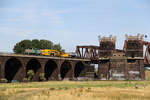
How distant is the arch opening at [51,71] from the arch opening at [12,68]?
1919 centimetres

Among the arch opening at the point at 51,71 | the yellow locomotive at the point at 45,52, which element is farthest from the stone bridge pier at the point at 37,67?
the yellow locomotive at the point at 45,52

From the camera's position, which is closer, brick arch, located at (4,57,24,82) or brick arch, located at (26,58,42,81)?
brick arch, located at (4,57,24,82)

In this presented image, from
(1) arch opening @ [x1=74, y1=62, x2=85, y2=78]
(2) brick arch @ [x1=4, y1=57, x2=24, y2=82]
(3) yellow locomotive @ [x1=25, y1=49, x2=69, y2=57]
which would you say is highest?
(3) yellow locomotive @ [x1=25, y1=49, x2=69, y2=57]

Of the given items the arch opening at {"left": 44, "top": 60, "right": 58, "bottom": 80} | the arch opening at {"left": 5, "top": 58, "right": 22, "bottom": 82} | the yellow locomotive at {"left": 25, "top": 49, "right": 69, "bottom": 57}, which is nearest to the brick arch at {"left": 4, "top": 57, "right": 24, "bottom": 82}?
the arch opening at {"left": 5, "top": 58, "right": 22, "bottom": 82}

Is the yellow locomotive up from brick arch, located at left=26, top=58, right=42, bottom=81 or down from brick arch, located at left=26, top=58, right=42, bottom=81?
up

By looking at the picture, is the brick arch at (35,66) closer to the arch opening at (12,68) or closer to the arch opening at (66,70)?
the arch opening at (12,68)

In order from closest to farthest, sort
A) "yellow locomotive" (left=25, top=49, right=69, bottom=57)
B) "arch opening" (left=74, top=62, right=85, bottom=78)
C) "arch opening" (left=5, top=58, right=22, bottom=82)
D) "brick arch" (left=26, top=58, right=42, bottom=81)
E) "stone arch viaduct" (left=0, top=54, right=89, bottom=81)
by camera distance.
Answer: "stone arch viaduct" (left=0, top=54, right=89, bottom=81) → "arch opening" (left=5, top=58, right=22, bottom=82) → "brick arch" (left=26, top=58, right=42, bottom=81) → "yellow locomotive" (left=25, top=49, right=69, bottom=57) → "arch opening" (left=74, top=62, right=85, bottom=78)

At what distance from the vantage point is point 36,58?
9338 centimetres

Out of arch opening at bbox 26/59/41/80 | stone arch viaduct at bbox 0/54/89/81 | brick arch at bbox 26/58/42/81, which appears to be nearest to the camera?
stone arch viaduct at bbox 0/54/89/81

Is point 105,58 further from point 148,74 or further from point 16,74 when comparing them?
point 148,74

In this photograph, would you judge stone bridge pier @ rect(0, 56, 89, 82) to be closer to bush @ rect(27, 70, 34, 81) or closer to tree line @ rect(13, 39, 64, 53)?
bush @ rect(27, 70, 34, 81)

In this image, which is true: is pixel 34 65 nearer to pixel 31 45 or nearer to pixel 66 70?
pixel 66 70

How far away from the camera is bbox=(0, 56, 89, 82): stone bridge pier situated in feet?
283

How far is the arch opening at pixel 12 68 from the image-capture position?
87.2 m
